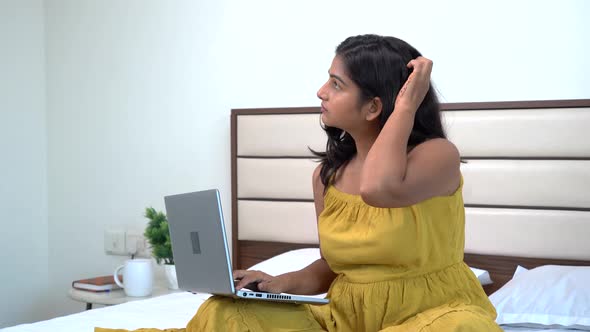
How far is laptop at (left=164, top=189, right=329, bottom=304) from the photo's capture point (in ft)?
4.67

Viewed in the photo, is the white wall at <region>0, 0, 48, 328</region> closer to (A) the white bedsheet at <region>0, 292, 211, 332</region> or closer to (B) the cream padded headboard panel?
(A) the white bedsheet at <region>0, 292, 211, 332</region>

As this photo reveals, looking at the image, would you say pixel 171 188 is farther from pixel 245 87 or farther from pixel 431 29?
pixel 431 29

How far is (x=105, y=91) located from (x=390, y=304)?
2324mm

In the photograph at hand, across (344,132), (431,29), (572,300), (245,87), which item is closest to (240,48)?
(245,87)

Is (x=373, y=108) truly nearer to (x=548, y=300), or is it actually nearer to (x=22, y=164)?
(x=548, y=300)

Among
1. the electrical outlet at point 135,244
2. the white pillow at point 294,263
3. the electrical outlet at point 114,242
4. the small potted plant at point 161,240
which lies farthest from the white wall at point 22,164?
the white pillow at point 294,263

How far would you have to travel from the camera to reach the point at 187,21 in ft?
10.8

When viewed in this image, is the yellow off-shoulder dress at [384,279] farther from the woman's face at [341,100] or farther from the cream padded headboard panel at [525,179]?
the cream padded headboard panel at [525,179]

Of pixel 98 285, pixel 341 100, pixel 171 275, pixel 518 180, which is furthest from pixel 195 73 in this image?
pixel 341 100

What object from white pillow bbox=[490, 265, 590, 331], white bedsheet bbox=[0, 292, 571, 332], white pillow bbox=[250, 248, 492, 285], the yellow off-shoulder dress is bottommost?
white bedsheet bbox=[0, 292, 571, 332]

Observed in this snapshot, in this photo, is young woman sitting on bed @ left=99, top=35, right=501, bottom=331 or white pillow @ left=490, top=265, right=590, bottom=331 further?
white pillow @ left=490, top=265, right=590, bottom=331

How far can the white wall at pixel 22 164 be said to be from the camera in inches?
137

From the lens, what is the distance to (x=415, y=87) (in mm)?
1517

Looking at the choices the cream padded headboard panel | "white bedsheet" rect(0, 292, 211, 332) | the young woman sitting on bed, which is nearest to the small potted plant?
"white bedsheet" rect(0, 292, 211, 332)
